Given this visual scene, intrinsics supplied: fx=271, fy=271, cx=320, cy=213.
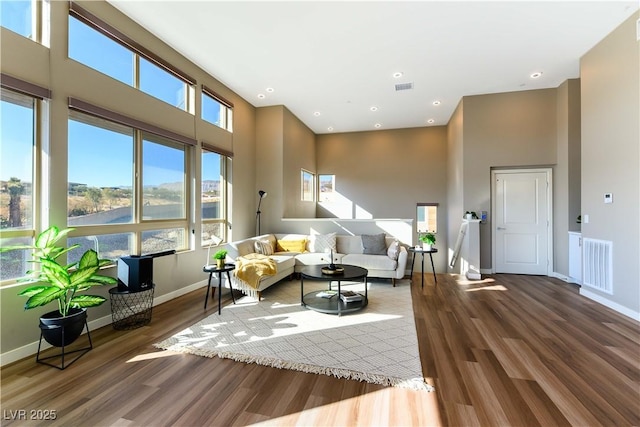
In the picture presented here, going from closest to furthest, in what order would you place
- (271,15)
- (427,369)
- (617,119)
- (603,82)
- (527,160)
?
1. (427,369)
2. (271,15)
3. (617,119)
4. (603,82)
5. (527,160)

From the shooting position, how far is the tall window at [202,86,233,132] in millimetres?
4773

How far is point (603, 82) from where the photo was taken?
367cm

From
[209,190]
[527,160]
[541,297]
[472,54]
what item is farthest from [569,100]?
[209,190]

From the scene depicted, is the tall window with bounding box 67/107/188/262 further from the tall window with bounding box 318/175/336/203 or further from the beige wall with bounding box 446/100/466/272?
the beige wall with bounding box 446/100/466/272

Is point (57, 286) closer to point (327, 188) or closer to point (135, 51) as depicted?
point (135, 51)

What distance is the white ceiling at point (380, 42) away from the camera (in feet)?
10.2

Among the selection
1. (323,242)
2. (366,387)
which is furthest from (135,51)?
(366,387)

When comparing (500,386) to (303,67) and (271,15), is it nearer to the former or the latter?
(271,15)

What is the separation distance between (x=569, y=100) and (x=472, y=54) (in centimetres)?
234

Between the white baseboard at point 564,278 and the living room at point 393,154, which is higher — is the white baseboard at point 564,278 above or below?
below

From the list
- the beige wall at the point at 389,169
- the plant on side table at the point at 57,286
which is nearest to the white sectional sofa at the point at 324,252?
the plant on side table at the point at 57,286

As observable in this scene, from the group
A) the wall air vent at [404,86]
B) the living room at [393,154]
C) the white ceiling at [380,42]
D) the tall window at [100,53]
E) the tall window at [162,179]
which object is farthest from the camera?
the wall air vent at [404,86]

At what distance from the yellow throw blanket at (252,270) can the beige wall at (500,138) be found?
4208mm

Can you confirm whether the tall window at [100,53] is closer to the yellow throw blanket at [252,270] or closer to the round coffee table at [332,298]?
the yellow throw blanket at [252,270]
